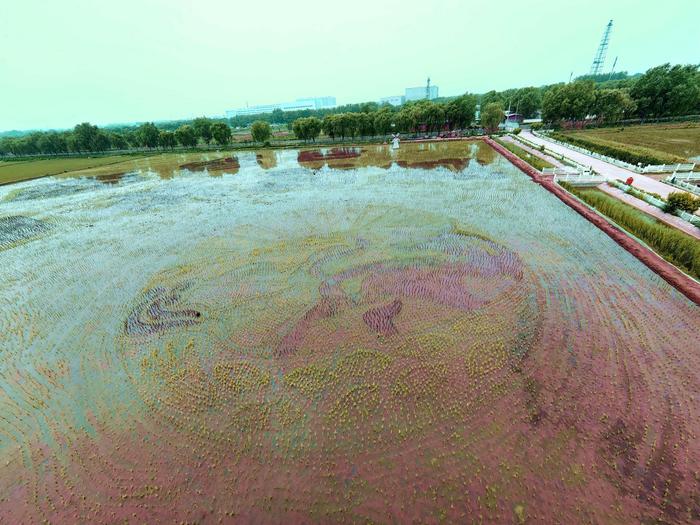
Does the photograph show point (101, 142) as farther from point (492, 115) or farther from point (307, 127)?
point (492, 115)

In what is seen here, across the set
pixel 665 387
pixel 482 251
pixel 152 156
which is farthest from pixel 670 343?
pixel 152 156

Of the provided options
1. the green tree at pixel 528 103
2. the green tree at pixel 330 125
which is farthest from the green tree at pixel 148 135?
the green tree at pixel 528 103

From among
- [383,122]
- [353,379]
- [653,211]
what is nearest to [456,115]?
[383,122]

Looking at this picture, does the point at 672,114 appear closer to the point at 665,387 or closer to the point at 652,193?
the point at 652,193

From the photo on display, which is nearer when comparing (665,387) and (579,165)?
(665,387)

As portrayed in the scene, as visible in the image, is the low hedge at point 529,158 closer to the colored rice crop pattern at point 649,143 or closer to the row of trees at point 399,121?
the colored rice crop pattern at point 649,143

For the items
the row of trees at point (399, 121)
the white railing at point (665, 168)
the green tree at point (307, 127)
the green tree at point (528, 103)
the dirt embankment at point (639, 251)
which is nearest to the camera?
the dirt embankment at point (639, 251)
